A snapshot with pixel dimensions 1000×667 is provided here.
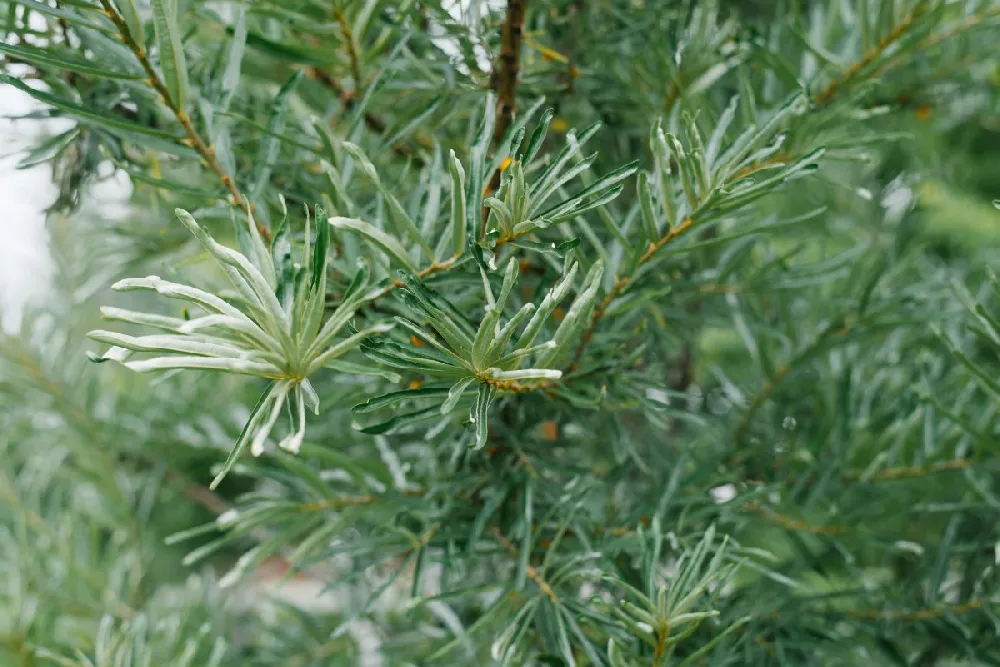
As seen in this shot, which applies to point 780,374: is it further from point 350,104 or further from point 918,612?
point 350,104

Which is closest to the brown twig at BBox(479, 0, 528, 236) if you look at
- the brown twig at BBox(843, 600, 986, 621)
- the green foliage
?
the green foliage

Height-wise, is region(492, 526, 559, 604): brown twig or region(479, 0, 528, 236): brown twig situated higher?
region(479, 0, 528, 236): brown twig

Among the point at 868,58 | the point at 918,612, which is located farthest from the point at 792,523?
the point at 868,58

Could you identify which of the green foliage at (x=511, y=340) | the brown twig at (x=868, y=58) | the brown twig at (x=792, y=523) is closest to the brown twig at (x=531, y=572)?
the green foliage at (x=511, y=340)

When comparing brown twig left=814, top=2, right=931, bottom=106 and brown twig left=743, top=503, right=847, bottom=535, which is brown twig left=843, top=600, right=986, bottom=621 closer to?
brown twig left=743, top=503, right=847, bottom=535

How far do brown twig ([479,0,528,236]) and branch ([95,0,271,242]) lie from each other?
7cm

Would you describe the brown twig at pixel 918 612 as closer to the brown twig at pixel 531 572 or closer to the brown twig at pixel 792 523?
the brown twig at pixel 792 523

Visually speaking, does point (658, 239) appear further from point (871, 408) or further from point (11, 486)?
point (11, 486)

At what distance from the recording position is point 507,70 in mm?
268

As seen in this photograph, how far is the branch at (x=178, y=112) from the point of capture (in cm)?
21

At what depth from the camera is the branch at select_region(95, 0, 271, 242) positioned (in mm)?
211

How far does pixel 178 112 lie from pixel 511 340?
0.12m

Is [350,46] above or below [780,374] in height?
above

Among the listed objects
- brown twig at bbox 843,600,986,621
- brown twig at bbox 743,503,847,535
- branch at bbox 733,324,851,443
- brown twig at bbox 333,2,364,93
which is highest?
brown twig at bbox 333,2,364,93
